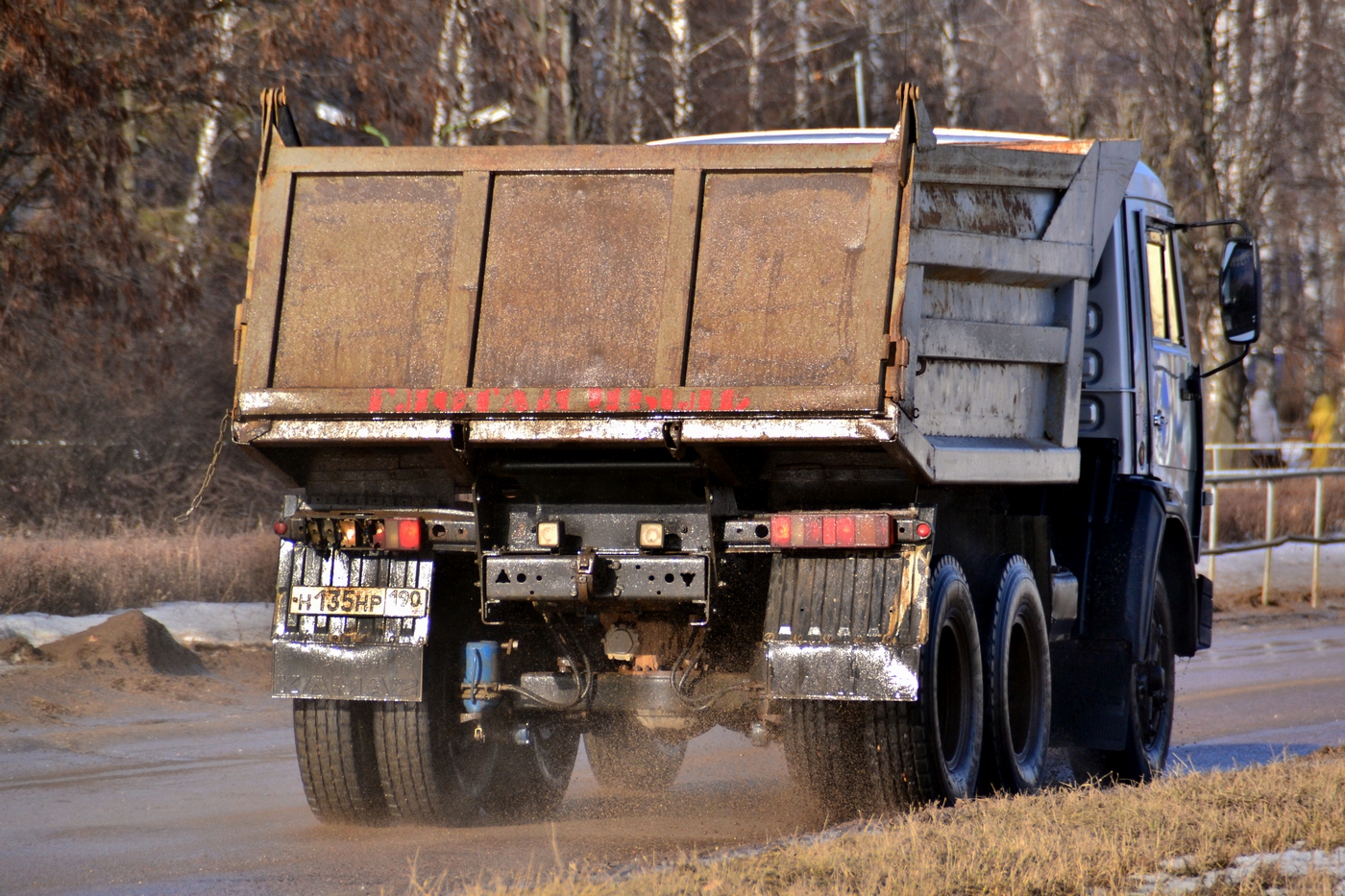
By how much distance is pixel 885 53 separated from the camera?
103 feet

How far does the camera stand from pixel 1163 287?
29.2ft

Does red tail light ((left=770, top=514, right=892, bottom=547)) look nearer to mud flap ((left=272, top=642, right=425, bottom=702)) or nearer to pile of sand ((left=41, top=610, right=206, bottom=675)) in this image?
mud flap ((left=272, top=642, right=425, bottom=702))

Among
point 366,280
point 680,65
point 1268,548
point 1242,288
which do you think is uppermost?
point 680,65

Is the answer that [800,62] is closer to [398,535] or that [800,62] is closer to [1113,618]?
[1113,618]

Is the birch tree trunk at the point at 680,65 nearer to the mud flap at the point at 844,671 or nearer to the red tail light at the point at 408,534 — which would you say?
the red tail light at the point at 408,534

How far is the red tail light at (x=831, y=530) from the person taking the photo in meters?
5.95

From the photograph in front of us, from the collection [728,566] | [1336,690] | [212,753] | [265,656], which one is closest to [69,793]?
[212,753]

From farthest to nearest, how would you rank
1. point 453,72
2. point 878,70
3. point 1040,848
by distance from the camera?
point 878,70, point 453,72, point 1040,848

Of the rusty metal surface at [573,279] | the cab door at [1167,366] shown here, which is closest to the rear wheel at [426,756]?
the rusty metal surface at [573,279]

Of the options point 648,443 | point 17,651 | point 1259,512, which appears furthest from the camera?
point 1259,512

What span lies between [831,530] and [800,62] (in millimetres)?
22564

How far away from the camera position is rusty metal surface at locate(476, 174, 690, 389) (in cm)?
587

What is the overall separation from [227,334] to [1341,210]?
22.1 m

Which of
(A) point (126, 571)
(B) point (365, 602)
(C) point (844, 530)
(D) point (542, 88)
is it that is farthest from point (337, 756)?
(D) point (542, 88)
